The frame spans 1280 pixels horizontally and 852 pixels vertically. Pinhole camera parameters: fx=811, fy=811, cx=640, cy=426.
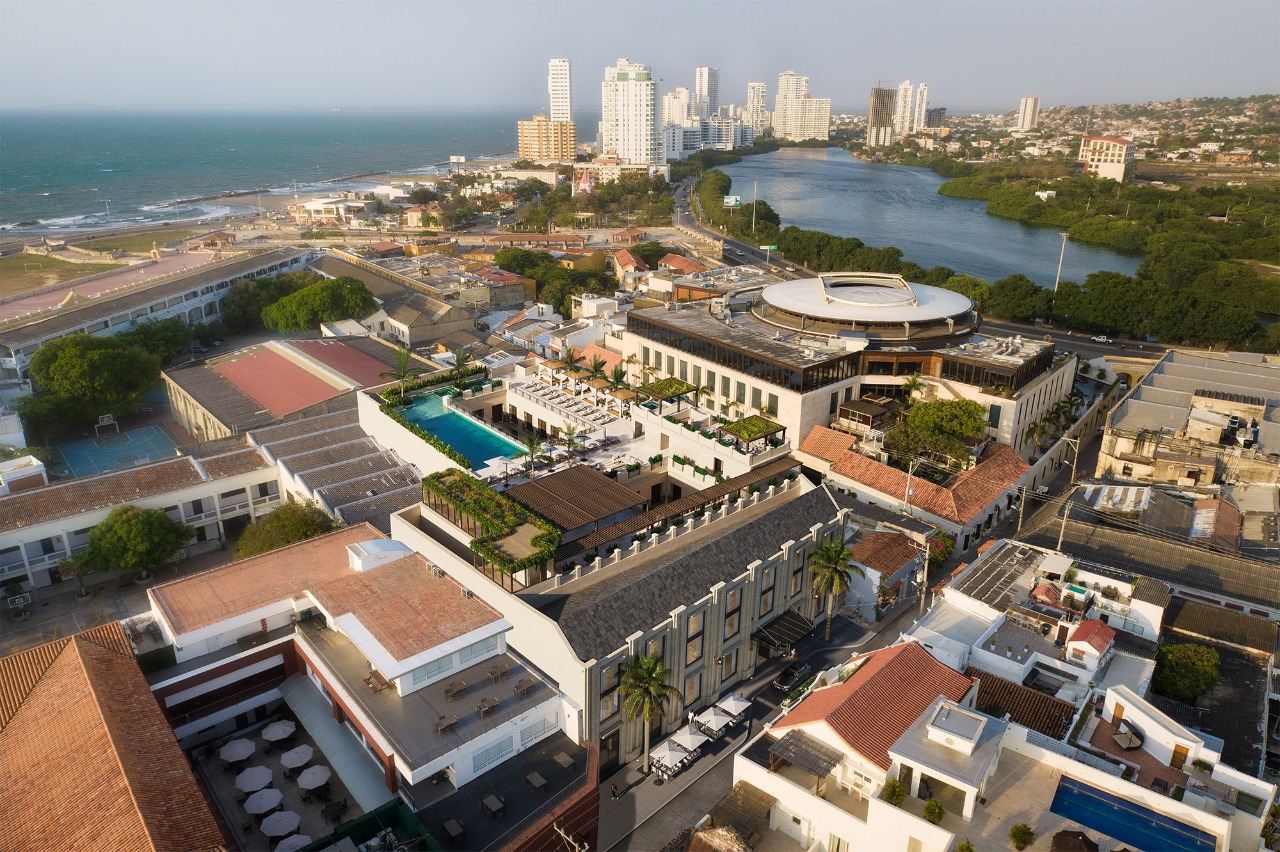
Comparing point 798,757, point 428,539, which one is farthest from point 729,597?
point 428,539

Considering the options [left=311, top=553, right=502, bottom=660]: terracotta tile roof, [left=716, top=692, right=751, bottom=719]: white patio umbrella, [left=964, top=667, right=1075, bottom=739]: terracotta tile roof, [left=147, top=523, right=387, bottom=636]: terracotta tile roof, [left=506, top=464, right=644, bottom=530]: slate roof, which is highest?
[left=506, top=464, right=644, bottom=530]: slate roof

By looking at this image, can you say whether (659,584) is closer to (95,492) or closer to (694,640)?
(694,640)

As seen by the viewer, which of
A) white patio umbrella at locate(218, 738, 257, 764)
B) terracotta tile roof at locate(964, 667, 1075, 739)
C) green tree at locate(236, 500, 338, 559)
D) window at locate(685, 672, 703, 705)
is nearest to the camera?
terracotta tile roof at locate(964, 667, 1075, 739)

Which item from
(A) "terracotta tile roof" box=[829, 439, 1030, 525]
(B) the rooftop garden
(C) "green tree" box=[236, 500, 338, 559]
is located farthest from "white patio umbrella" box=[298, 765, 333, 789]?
(A) "terracotta tile roof" box=[829, 439, 1030, 525]

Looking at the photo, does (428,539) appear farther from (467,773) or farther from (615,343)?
(615,343)

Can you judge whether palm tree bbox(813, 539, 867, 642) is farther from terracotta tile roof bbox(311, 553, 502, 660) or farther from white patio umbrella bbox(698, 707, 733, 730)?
terracotta tile roof bbox(311, 553, 502, 660)

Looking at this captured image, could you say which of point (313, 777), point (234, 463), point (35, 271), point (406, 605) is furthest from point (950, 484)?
point (35, 271)
